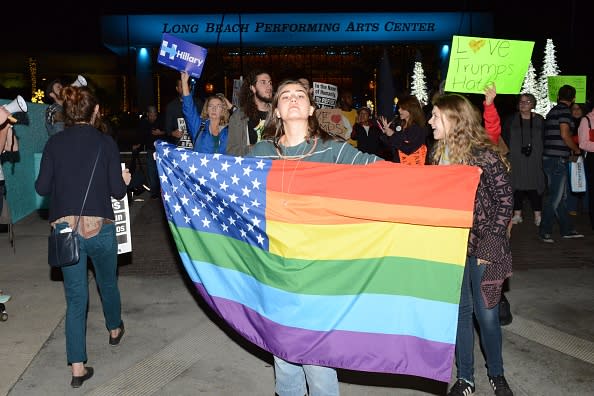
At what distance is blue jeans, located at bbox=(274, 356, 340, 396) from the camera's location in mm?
3662

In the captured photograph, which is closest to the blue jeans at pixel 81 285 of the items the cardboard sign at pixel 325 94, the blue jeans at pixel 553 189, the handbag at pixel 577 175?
the cardboard sign at pixel 325 94

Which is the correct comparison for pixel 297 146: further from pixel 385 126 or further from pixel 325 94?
pixel 325 94

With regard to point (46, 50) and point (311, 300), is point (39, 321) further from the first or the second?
point (46, 50)

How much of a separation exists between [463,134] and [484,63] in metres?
1.30

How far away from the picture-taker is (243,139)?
6293mm

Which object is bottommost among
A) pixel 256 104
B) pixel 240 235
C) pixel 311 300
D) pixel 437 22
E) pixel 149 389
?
pixel 149 389

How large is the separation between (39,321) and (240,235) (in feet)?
10.6

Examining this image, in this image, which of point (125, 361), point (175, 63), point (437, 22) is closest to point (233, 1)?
point (437, 22)

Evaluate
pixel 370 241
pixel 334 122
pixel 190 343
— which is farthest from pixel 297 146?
pixel 334 122

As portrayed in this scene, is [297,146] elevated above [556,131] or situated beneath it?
situated beneath

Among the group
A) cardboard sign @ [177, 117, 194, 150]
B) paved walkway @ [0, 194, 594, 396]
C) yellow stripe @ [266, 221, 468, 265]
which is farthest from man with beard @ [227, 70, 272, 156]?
cardboard sign @ [177, 117, 194, 150]

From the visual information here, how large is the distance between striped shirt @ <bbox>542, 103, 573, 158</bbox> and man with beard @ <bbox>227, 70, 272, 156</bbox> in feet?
15.7

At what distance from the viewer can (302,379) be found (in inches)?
152

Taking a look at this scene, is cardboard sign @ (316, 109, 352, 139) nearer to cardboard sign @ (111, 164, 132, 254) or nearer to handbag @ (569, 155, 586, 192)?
handbag @ (569, 155, 586, 192)
